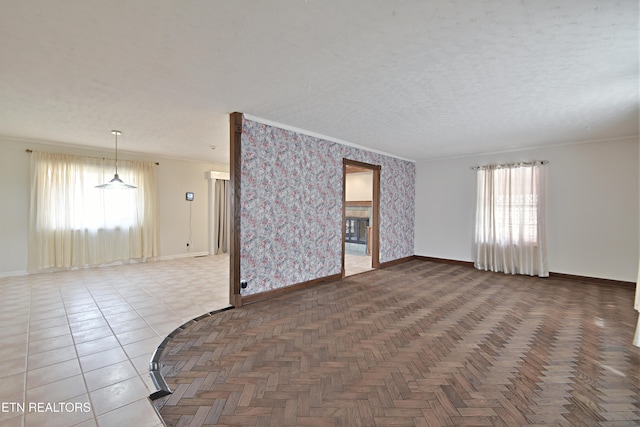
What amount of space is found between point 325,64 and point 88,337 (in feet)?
10.7

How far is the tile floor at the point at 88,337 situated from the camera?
5.84ft

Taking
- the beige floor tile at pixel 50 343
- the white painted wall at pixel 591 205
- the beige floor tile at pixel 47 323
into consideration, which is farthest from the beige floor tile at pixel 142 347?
the white painted wall at pixel 591 205

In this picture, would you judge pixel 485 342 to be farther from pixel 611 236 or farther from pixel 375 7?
pixel 611 236

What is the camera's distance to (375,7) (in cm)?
167

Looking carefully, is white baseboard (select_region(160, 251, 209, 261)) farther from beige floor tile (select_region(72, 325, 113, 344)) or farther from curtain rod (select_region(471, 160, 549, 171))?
curtain rod (select_region(471, 160, 549, 171))

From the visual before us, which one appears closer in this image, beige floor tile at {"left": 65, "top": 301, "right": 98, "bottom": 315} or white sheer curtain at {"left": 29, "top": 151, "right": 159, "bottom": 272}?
beige floor tile at {"left": 65, "top": 301, "right": 98, "bottom": 315}

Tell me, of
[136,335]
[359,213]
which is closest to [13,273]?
[136,335]

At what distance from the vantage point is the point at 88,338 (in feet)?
8.93

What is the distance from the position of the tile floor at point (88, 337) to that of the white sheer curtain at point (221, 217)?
246 centimetres

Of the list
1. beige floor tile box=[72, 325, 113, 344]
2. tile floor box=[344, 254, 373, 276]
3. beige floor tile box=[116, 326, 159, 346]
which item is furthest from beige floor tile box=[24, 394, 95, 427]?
tile floor box=[344, 254, 373, 276]

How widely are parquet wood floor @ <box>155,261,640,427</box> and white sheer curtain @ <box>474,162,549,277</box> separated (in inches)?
57.3

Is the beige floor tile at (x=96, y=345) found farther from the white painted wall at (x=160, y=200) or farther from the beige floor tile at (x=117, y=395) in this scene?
the white painted wall at (x=160, y=200)

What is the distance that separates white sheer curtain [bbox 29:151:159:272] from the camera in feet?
17.0

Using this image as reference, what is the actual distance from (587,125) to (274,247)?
4.58 meters
